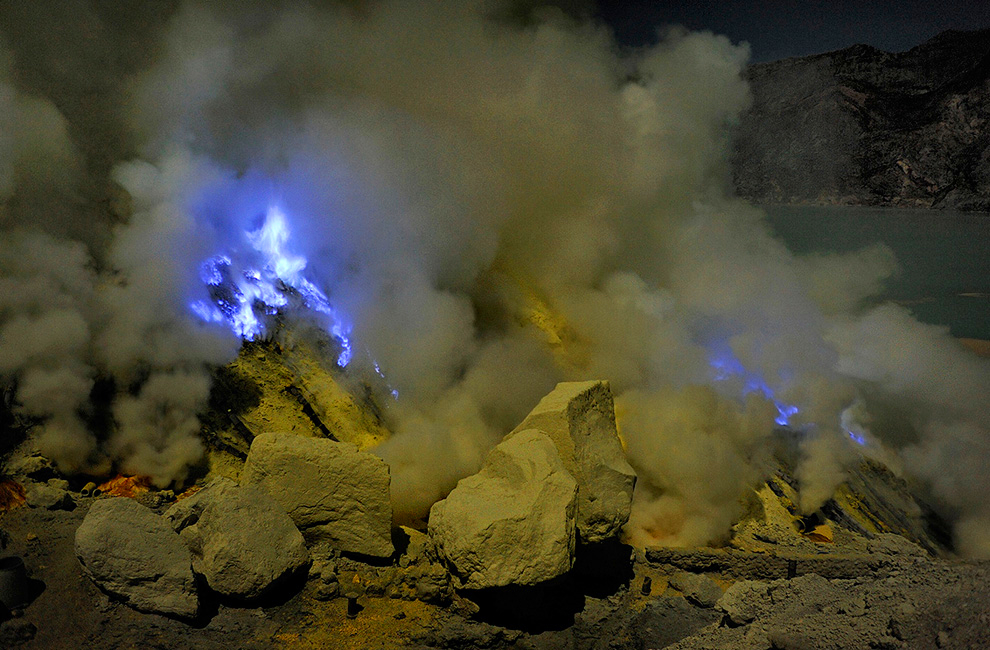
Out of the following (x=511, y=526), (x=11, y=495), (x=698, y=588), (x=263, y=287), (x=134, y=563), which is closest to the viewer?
(x=134, y=563)

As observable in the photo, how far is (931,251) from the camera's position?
7.19 metres

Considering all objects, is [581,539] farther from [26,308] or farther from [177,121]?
[177,121]

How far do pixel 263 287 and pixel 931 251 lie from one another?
25.6 ft

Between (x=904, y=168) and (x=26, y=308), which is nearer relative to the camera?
(x=26, y=308)

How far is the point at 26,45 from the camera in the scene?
13.4ft

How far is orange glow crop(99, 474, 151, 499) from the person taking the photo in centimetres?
376

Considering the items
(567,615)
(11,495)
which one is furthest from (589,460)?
(11,495)

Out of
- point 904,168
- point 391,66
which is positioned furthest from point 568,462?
point 904,168

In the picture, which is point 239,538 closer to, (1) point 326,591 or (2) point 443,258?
(1) point 326,591

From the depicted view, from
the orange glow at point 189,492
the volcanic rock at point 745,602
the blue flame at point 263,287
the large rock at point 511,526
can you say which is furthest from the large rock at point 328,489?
the volcanic rock at point 745,602

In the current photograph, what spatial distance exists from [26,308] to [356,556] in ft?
8.53

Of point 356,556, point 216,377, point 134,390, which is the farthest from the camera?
point 216,377

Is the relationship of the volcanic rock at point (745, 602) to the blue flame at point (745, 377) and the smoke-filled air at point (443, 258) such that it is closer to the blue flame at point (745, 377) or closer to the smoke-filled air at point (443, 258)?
the smoke-filled air at point (443, 258)

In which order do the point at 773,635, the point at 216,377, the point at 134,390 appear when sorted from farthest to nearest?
the point at 216,377, the point at 134,390, the point at 773,635
